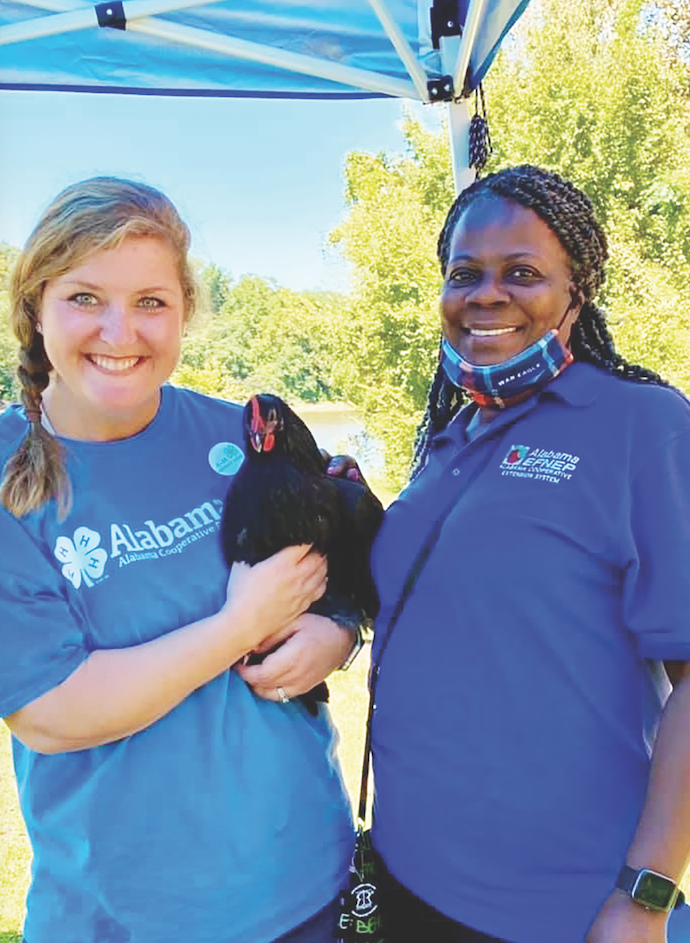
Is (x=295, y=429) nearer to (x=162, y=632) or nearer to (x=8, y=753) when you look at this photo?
(x=162, y=632)

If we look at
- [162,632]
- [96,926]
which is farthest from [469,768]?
[96,926]

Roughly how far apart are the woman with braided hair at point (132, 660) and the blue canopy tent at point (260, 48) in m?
1.77

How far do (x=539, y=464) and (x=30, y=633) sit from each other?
101 cm

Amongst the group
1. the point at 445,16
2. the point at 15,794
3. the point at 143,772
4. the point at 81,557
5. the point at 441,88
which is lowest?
the point at 15,794

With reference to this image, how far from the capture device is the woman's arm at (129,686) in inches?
59.7

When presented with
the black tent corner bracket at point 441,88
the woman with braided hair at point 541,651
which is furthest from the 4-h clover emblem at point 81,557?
the black tent corner bracket at point 441,88

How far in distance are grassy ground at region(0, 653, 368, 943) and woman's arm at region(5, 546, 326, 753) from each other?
8.54 ft

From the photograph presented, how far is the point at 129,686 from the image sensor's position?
1.52 m

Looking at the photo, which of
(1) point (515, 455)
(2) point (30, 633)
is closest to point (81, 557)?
(2) point (30, 633)

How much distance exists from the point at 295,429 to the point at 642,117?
1111 centimetres

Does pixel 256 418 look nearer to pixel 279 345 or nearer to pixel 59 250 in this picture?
pixel 59 250

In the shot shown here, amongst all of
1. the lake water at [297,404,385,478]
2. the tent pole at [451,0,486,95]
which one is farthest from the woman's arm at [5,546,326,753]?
the lake water at [297,404,385,478]

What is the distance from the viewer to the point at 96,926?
1.60 metres

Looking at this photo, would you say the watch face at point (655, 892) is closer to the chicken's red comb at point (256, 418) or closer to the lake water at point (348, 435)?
the chicken's red comb at point (256, 418)
